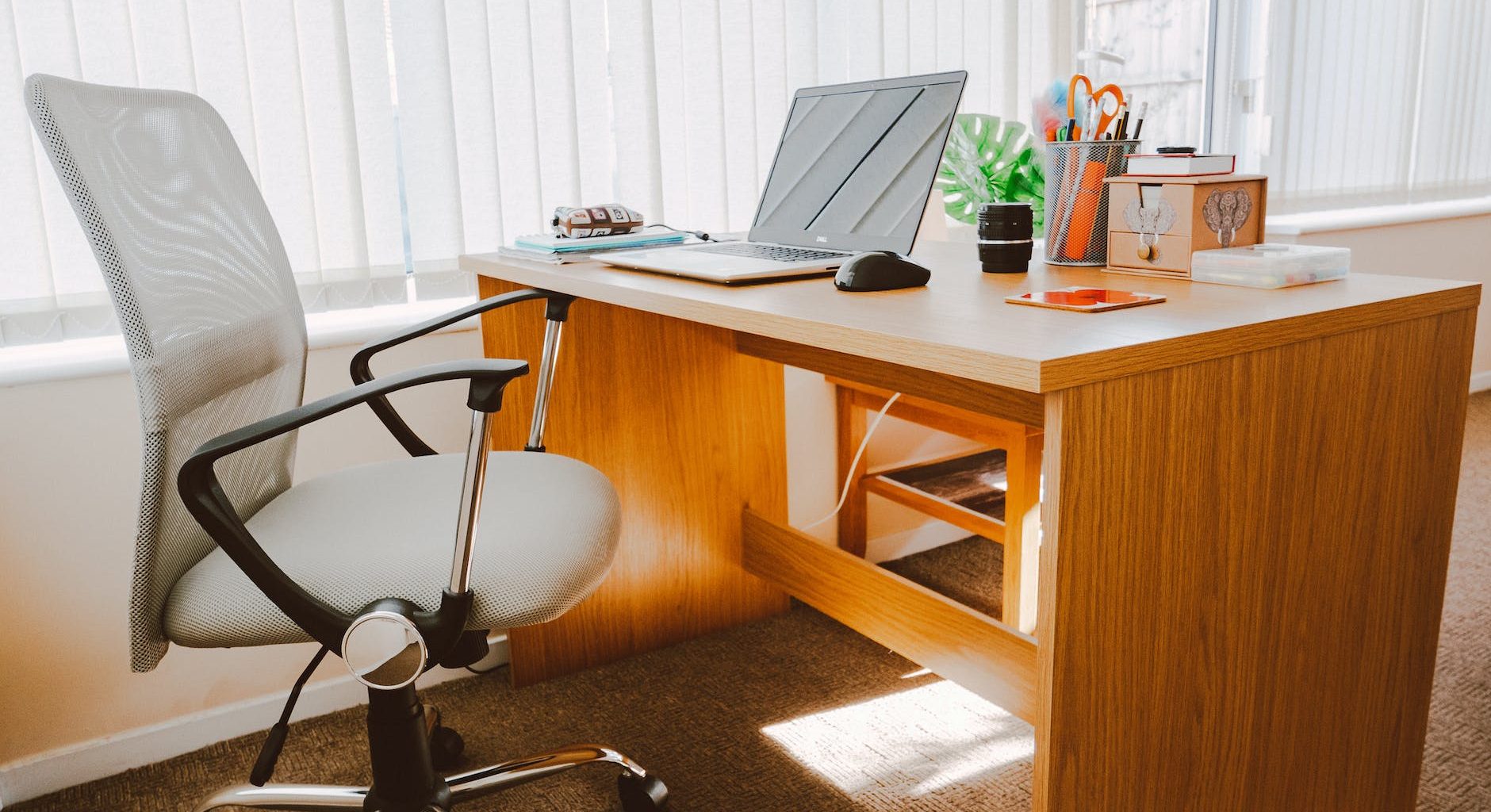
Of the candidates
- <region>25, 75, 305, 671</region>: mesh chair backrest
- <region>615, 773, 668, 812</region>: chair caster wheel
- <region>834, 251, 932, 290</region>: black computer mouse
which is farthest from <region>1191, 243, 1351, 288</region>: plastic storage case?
<region>25, 75, 305, 671</region>: mesh chair backrest

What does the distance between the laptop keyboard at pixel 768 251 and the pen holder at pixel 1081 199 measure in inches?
11.7

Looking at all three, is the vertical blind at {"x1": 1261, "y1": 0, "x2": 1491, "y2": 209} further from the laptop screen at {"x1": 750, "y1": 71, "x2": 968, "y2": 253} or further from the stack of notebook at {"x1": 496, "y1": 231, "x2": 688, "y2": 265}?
the stack of notebook at {"x1": 496, "y1": 231, "x2": 688, "y2": 265}

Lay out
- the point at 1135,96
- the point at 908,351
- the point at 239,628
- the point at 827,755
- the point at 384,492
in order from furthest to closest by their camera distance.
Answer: the point at 1135,96 → the point at 827,755 → the point at 384,492 → the point at 239,628 → the point at 908,351

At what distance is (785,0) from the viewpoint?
86.9 inches

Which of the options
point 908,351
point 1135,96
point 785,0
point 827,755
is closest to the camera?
point 908,351

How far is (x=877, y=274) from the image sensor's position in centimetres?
124

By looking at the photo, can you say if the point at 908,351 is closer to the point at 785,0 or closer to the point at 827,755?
the point at 827,755

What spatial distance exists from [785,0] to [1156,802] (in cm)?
173

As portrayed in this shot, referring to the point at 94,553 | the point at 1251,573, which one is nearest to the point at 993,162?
the point at 1251,573

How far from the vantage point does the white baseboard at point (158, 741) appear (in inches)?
66.5

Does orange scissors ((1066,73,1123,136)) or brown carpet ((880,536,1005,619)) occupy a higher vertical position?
orange scissors ((1066,73,1123,136))

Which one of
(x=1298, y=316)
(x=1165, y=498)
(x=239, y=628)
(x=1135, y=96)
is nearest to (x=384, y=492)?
(x=239, y=628)

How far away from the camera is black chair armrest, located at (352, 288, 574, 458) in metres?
1.45

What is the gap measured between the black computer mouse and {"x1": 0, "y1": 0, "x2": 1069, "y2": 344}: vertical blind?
3.07 feet
